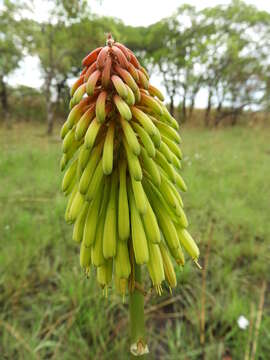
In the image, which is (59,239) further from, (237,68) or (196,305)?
(237,68)

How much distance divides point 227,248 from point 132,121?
2.52 metres

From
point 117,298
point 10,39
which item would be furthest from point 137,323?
point 10,39

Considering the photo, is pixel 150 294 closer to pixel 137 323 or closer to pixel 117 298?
pixel 117 298

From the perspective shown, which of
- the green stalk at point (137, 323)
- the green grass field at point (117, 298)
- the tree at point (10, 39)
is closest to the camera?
the green stalk at point (137, 323)

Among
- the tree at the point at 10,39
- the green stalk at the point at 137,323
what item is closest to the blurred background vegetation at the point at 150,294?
the green stalk at the point at 137,323

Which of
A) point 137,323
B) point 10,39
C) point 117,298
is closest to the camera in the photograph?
point 137,323

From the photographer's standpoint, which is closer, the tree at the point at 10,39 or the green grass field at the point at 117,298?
the green grass field at the point at 117,298

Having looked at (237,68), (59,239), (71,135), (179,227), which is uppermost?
(237,68)

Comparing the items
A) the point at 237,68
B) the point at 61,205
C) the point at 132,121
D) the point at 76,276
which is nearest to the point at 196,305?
the point at 76,276

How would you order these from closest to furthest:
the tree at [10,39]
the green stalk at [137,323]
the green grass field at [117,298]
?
the green stalk at [137,323]
the green grass field at [117,298]
the tree at [10,39]

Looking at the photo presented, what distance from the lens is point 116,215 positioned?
41.2 inches

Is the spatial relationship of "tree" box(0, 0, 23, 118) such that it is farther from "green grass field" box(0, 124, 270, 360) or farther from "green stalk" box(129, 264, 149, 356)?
"green stalk" box(129, 264, 149, 356)

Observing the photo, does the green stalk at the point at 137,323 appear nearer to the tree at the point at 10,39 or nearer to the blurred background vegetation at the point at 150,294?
the blurred background vegetation at the point at 150,294

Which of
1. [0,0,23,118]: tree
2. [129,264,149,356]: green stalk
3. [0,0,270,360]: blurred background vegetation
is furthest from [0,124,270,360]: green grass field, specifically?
[0,0,23,118]: tree
